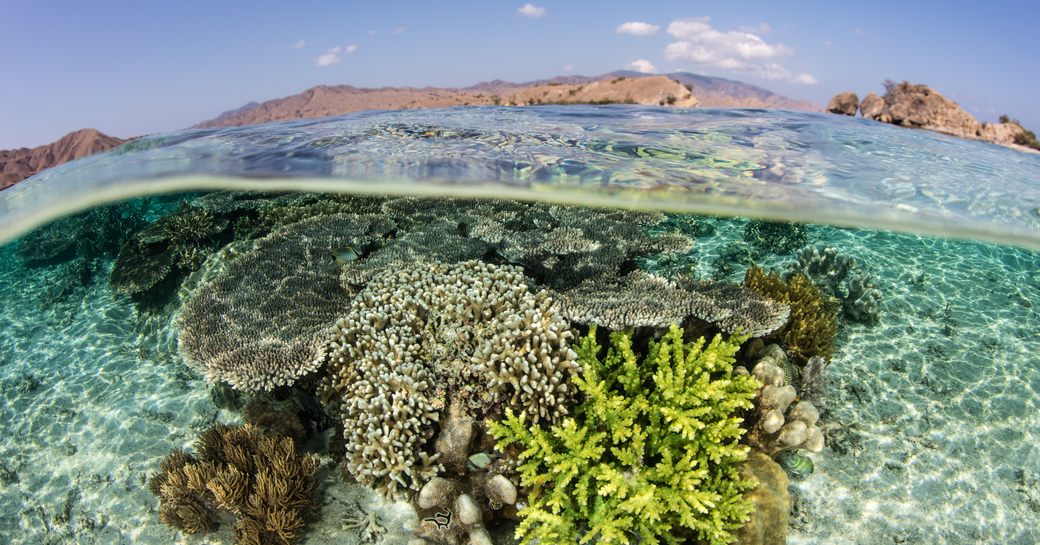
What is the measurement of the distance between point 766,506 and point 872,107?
1534cm

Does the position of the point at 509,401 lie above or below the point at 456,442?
above

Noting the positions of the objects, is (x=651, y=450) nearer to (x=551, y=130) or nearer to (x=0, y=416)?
(x=551, y=130)

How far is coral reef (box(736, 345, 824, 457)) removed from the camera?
4.44m

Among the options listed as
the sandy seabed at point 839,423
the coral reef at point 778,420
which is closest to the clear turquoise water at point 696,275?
the sandy seabed at point 839,423

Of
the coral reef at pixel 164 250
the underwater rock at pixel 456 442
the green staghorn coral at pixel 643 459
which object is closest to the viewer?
the green staghorn coral at pixel 643 459

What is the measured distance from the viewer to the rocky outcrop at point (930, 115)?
1232 cm

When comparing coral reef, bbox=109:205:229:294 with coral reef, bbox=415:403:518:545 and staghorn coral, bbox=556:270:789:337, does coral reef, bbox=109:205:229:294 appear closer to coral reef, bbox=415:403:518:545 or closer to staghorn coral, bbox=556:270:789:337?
coral reef, bbox=415:403:518:545

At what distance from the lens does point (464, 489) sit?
15.1ft

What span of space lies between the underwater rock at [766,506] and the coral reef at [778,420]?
23cm

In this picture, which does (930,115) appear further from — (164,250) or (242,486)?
(164,250)

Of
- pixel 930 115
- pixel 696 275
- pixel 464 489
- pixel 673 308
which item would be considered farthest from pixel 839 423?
pixel 930 115

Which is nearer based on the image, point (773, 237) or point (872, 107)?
point (773, 237)

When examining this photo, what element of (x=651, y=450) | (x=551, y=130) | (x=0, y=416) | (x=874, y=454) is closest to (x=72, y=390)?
(x=0, y=416)

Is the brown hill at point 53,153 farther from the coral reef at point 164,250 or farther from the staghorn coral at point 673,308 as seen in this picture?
the staghorn coral at point 673,308
